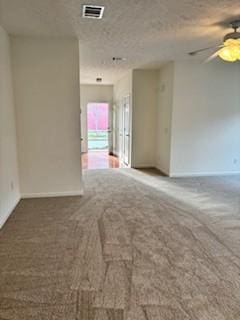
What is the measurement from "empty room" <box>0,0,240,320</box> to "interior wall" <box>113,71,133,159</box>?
18 cm

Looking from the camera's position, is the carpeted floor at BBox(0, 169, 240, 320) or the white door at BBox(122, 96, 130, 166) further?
the white door at BBox(122, 96, 130, 166)

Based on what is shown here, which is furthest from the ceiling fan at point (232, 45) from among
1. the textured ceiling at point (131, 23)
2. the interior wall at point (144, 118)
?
the interior wall at point (144, 118)

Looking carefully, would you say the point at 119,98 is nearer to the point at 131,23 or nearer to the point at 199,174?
the point at 199,174

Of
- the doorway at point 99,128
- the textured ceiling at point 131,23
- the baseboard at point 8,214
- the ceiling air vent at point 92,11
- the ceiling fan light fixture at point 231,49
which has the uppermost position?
the textured ceiling at point 131,23

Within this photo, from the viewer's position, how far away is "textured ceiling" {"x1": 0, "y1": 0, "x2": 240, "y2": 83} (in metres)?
3.00

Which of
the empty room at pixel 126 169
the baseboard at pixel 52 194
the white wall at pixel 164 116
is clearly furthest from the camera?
the white wall at pixel 164 116

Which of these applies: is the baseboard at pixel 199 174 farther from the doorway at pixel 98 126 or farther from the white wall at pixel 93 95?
the white wall at pixel 93 95

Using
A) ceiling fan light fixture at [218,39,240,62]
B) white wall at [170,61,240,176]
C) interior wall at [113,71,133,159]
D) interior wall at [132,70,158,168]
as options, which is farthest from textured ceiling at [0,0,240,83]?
interior wall at [113,71,133,159]

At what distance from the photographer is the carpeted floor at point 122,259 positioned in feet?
6.49

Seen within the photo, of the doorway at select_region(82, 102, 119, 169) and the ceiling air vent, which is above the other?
the ceiling air vent

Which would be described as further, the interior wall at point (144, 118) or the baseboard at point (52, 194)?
the interior wall at point (144, 118)

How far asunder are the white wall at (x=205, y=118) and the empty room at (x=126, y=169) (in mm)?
26

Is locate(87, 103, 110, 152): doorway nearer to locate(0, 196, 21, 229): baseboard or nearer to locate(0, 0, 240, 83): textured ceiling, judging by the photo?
locate(0, 0, 240, 83): textured ceiling

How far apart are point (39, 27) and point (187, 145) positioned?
408 cm
